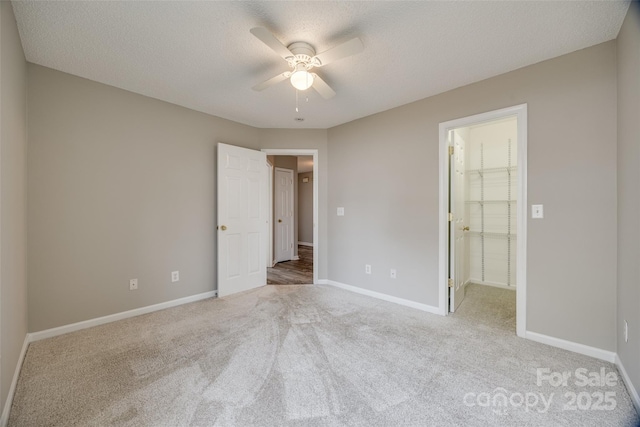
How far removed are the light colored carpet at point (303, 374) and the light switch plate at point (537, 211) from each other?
112 centimetres

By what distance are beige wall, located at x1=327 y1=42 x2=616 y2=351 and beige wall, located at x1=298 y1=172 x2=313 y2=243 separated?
5502mm

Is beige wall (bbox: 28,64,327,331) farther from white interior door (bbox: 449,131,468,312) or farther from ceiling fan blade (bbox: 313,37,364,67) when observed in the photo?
white interior door (bbox: 449,131,468,312)

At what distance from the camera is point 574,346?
219 cm

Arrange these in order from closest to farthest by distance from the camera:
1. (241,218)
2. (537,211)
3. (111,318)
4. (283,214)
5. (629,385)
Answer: (629,385), (537,211), (111,318), (241,218), (283,214)

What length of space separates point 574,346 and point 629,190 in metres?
1.32

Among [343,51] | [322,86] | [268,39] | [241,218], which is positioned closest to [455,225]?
[322,86]

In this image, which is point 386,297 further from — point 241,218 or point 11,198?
point 11,198

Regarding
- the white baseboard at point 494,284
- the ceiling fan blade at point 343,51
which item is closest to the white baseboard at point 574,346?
the white baseboard at point 494,284

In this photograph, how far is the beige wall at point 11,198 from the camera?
156 centimetres

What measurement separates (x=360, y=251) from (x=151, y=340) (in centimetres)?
261

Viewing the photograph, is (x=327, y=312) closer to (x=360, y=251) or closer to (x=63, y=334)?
(x=360, y=251)

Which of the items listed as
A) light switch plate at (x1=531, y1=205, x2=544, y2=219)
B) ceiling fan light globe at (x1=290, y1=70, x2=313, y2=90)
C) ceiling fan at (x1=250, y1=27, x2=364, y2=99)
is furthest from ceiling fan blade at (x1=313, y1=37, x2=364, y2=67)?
light switch plate at (x1=531, y1=205, x2=544, y2=219)

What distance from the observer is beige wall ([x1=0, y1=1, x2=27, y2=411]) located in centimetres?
156

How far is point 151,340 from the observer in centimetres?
240
